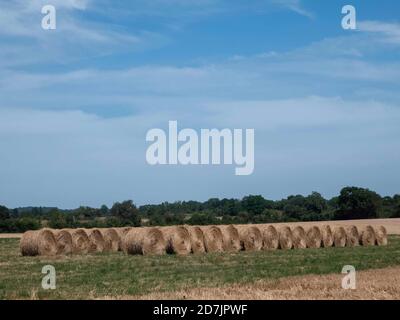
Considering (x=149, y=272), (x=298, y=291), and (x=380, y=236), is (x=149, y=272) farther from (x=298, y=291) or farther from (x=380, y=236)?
(x=380, y=236)

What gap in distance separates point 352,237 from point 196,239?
463 inches

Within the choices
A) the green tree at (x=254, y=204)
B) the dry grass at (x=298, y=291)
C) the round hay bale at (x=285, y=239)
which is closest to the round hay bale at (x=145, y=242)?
the round hay bale at (x=285, y=239)

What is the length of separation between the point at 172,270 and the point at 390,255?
10.2 metres

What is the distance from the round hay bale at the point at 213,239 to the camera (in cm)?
2922

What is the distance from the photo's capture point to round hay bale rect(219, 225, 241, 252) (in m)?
30.1

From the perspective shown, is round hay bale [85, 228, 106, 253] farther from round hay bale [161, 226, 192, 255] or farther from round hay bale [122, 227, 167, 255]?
round hay bale [161, 226, 192, 255]

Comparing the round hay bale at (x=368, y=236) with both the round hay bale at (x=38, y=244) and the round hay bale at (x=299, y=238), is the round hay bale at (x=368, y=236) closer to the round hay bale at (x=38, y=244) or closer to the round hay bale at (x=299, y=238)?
the round hay bale at (x=299, y=238)

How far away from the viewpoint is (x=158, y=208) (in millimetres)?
84062

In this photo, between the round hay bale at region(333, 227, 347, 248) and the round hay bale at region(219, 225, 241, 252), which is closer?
the round hay bale at region(219, 225, 241, 252)

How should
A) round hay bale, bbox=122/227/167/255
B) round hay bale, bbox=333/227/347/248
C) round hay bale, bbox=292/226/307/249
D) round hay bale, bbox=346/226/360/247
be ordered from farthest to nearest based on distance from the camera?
round hay bale, bbox=346/226/360/247 → round hay bale, bbox=333/227/347/248 → round hay bale, bbox=292/226/307/249 → round hay bale, bbox=122/227/167/255

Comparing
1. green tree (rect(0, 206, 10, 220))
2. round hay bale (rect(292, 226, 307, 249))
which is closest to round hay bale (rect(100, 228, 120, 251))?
round hay bale (rect(292, 226, 307, 249))

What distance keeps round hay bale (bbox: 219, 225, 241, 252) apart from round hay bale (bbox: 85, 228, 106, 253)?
5202mm
